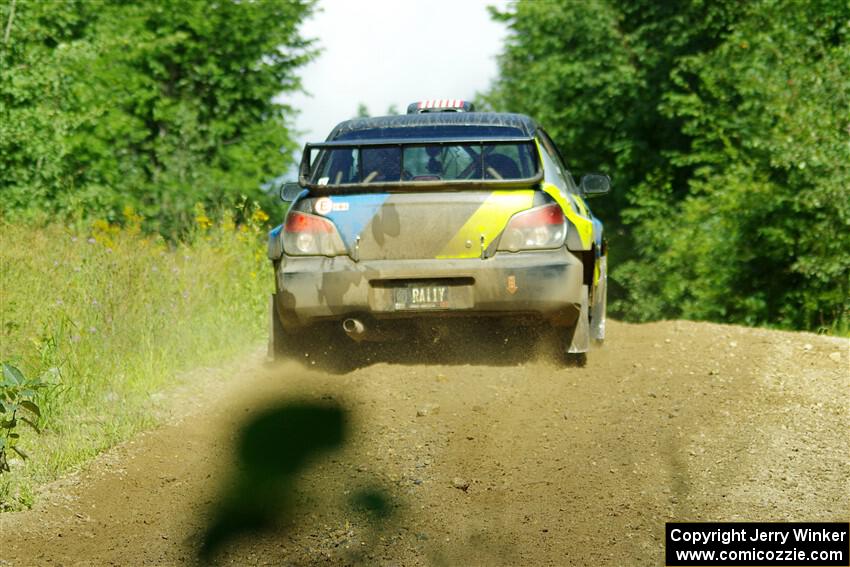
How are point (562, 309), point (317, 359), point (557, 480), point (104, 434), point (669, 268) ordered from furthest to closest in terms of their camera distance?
point (669, 268) < point (317, 359) < point (562, 309) < point (104, 434) < point (557, 480)

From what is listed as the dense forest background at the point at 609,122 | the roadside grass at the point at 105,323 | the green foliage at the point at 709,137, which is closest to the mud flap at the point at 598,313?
the roadside grass at the point at 105,323

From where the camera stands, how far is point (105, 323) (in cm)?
890

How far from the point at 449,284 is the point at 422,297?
202mm

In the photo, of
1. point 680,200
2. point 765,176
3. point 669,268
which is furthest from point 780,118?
point 680,200

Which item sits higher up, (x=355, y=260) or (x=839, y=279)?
(x=355, y=260)

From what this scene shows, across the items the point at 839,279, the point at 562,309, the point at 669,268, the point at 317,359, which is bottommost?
the point at 669,268

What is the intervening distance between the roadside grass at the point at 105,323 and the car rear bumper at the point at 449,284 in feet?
4.56

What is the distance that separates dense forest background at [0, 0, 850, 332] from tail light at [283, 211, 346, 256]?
5009 millimetres

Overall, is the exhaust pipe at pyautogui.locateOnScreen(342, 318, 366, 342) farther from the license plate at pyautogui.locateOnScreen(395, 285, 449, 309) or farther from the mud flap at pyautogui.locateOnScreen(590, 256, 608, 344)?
the mud flap at pyautogui.locateOnScreen(590, 256, 608, 344)

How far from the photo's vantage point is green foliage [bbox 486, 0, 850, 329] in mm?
15289

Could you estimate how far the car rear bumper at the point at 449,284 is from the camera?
25.1 ft

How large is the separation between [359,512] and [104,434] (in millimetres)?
2375

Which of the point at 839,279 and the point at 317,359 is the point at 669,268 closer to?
the point at 839,279

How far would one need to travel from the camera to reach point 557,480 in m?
5.80
